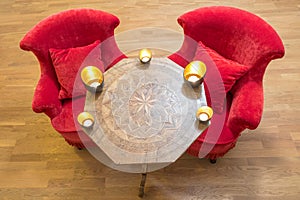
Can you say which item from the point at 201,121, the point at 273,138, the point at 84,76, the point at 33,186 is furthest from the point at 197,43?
the point at 33,186

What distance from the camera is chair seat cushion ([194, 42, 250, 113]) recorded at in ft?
6.23

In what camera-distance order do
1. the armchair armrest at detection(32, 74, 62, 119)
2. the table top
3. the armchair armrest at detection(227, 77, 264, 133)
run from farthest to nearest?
the armchair armrest at detection(32, 74, 62, 119), the armchair armrest at detection(227, 77, 264, 133), the table top

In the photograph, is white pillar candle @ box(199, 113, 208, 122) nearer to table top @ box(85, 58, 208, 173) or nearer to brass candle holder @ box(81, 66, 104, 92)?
table top @ box(85, 58, 208, 173)

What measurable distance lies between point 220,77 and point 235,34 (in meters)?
0.30

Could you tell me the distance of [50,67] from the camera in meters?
2.04

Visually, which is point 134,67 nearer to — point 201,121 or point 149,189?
point 201,121

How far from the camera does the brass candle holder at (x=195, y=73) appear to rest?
180 cm

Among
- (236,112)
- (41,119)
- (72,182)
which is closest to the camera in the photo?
(236,112)

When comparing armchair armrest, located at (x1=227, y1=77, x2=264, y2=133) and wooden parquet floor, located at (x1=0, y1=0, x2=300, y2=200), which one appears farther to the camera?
wooden parquet floor, located at (x1=0, y1=0, x2=300, y2=200)

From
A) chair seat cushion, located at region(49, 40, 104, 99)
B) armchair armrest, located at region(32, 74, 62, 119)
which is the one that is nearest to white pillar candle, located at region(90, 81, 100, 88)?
chair seat cushion, located at region(49, 40, 104, 99)

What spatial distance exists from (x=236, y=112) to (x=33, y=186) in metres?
1.52

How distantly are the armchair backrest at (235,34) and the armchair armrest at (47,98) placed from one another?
969mm

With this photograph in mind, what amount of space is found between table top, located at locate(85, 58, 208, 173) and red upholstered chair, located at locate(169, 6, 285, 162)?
21cm

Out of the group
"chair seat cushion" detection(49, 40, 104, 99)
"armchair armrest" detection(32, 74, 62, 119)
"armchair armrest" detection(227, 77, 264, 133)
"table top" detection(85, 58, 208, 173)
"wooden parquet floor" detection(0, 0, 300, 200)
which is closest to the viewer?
"table top" detection(85, 58, 208, 173)
